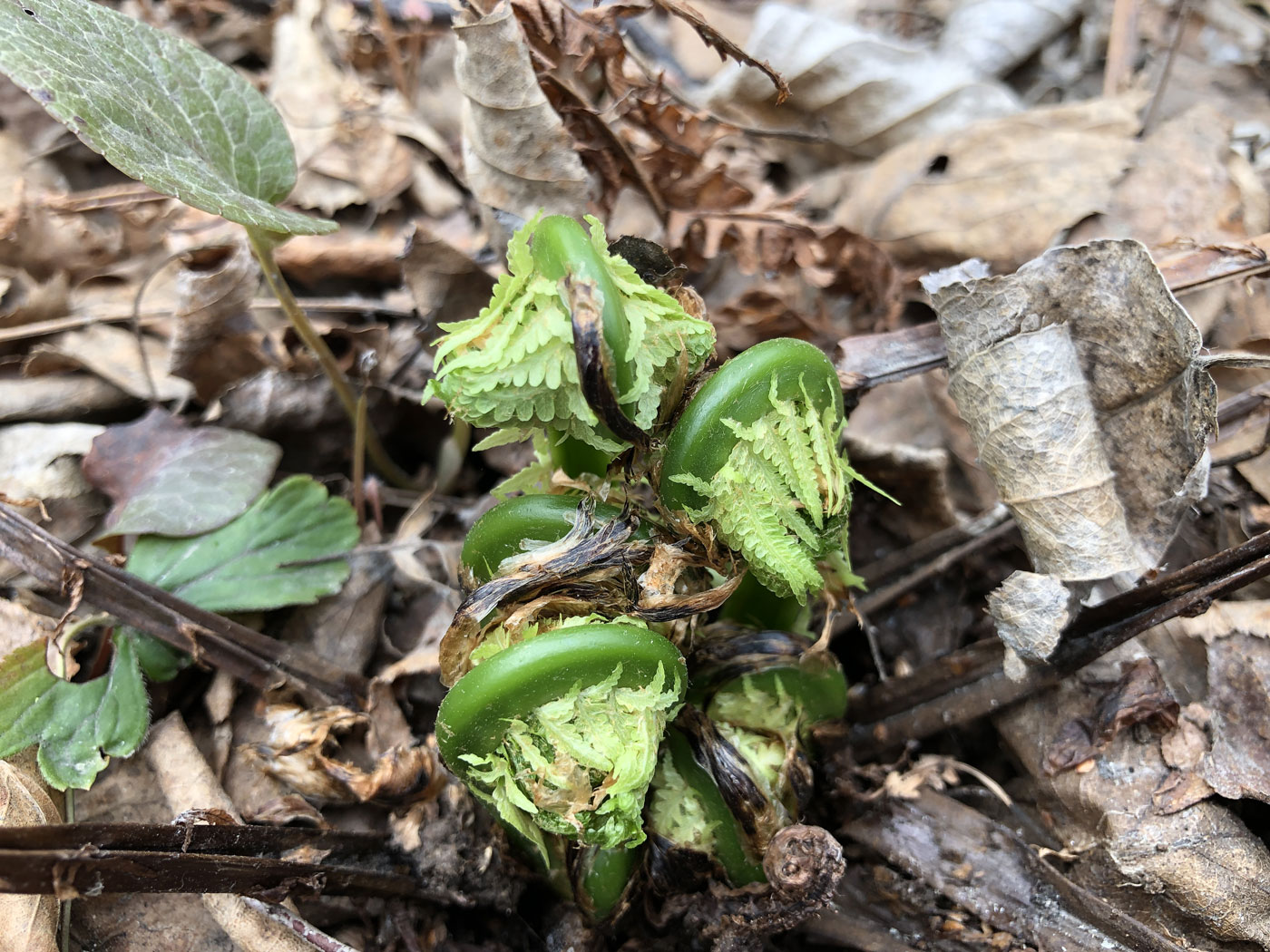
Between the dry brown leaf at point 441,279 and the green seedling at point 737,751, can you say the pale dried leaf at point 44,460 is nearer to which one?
the dry brown leaf at point 441,279

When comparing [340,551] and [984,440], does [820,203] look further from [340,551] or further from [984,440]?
[340,551]

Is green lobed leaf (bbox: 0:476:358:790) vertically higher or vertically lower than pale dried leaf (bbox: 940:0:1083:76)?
lower

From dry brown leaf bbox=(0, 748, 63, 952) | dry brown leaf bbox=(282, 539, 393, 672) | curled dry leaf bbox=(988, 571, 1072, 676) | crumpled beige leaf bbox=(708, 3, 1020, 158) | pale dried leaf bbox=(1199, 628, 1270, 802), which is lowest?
dry brown leaf bbox=(282, 539, 393, 672)

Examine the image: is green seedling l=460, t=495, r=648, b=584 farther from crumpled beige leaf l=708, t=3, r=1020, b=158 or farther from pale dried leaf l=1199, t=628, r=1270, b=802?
crumpled beige leaf l=708, t=3, r=1020, b=158

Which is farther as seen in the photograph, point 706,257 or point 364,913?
point 706,257

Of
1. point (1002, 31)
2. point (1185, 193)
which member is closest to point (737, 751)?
point (1185, 193)

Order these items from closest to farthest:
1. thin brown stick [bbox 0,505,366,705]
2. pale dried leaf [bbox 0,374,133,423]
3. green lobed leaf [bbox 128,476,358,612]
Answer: thin brown stick [bbox 0,505,366,705] → green lobed leaf [bbox 128,476,358,612] → pale dried leaf [bbox 0,374,133,423]

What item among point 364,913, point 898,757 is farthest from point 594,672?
point 898,757

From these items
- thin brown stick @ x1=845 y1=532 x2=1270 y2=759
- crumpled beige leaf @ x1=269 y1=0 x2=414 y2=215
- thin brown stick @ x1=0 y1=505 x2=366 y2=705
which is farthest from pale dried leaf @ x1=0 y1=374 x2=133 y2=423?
thin brown stick @ x1=845 y1=532 x2=1270 y2=759
